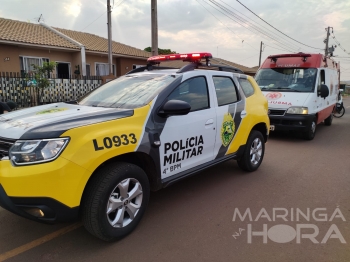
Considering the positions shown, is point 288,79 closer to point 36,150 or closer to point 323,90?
point 323,90

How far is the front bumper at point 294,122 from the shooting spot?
7.31m

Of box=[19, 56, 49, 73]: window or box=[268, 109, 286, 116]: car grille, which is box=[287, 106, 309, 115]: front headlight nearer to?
box=[268, 109, 286, 116]: car grille

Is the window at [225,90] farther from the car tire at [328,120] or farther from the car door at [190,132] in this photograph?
the car tire at [328,120]

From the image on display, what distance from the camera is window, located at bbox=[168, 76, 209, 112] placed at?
340cm

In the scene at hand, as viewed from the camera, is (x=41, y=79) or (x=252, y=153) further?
(x=41, y=79)

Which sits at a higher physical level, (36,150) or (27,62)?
(27,62)

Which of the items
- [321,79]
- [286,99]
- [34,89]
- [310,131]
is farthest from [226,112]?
[34,89]

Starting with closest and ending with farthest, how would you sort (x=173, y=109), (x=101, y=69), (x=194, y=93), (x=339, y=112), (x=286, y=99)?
(x=173, y=109) < (x=194, y=93) < (x=286, y=99) < (x=339, y=112) < (x=101, y=69)

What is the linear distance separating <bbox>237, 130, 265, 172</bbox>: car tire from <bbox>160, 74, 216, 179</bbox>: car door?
1.09m

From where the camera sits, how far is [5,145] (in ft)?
7.99

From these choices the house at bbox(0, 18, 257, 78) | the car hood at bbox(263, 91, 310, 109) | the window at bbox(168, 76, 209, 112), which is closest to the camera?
the window at bbox(168, 76, 209, 112)

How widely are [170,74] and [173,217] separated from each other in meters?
1.77

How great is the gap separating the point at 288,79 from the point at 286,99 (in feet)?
2.93

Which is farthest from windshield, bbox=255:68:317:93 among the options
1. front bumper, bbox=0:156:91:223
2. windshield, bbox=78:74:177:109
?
front bumper, bbox=0:156:91:223
